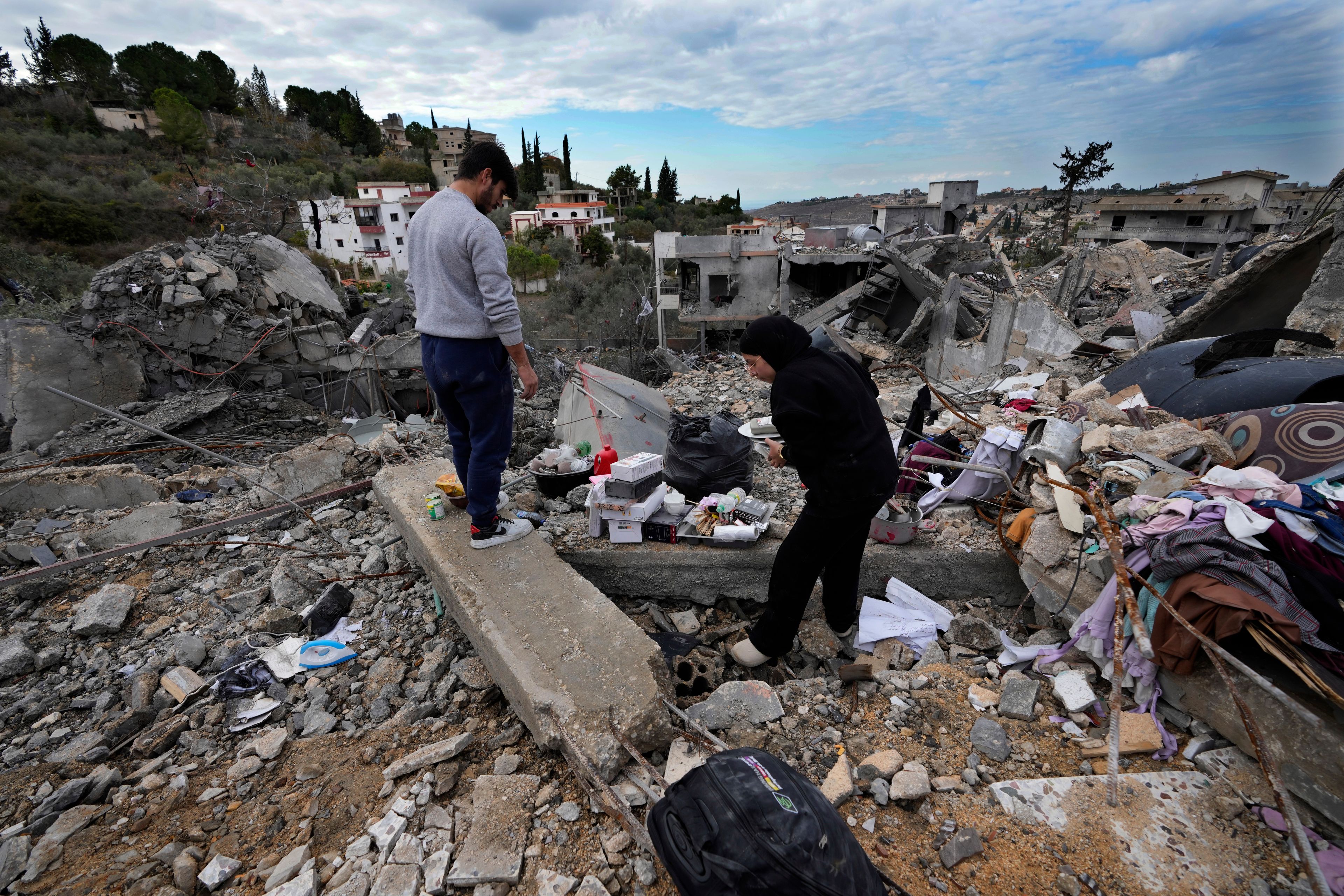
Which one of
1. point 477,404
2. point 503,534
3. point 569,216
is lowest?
point 503,534

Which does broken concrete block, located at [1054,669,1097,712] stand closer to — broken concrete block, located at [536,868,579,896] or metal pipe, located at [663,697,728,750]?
metal pipe, located at [663,697,728,750]

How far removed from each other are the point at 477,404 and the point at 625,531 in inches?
44.5

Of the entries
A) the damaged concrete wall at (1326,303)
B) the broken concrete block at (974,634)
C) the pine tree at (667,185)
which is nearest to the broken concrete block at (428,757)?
the broken concrete block at (974,634)

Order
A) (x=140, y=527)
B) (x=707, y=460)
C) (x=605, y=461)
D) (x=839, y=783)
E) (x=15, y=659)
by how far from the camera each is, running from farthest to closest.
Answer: (x=140, y=527)
(x=605, y=461)
(x=707, y=460)
(x=15, y=659)
(x=839, y=783)

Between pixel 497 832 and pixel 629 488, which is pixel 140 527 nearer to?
pixel 629 488

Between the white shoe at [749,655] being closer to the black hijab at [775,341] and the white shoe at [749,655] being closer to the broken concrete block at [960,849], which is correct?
the broken concrete block at [960,849]

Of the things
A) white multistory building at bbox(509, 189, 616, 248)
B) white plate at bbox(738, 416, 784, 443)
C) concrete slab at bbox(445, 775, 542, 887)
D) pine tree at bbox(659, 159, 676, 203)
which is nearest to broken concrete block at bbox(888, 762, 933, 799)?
concrete slab at bbox(445, 775, 542, 887)

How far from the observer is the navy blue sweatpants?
8.26 feet

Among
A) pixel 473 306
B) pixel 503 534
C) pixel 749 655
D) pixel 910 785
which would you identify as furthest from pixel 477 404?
pixel 910 785

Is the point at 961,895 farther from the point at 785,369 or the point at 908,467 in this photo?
the point at 908,467

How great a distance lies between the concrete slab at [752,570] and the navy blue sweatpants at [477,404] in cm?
66

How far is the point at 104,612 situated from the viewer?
116 inches

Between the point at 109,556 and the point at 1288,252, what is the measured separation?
32.5 ft

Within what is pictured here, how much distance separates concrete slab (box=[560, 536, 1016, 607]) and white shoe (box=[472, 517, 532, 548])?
299 millimetres
